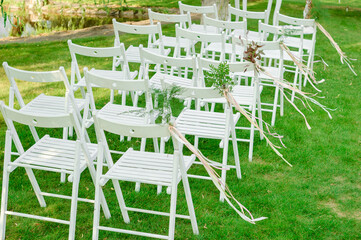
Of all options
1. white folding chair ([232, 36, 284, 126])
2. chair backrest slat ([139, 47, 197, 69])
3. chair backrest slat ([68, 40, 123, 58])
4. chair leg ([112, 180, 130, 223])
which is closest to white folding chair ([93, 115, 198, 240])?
chair leg ([112, 180, 130, 223])

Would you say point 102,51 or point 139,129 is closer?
point 139,129

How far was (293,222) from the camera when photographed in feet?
13.6

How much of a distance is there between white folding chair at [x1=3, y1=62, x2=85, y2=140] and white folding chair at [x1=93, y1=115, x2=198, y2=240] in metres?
0.88

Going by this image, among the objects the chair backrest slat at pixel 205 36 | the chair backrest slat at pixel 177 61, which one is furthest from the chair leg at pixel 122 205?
the chair backrest slat at pixel 205 36

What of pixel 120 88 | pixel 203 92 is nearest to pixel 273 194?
pixel 203 92

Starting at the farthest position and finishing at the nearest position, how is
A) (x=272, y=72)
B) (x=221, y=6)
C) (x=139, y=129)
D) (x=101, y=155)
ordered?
(x=221, y=6), (x=272, y=72), (x=101, y=155), (x=139, y=129)

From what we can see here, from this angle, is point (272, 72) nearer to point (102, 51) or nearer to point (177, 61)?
point (177, 61)

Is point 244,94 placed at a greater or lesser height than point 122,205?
greater

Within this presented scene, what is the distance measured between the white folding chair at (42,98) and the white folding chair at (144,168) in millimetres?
880

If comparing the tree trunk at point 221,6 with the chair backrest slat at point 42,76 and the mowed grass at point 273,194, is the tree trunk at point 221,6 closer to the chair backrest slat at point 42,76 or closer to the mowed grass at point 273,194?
the mowed grass at point 273,194

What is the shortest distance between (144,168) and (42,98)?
1879mm

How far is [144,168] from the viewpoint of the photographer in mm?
3777

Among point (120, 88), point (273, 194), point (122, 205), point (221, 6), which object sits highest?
point (120, 88)

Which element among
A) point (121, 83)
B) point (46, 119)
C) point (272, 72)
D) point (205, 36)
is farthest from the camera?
point (272, 72)
